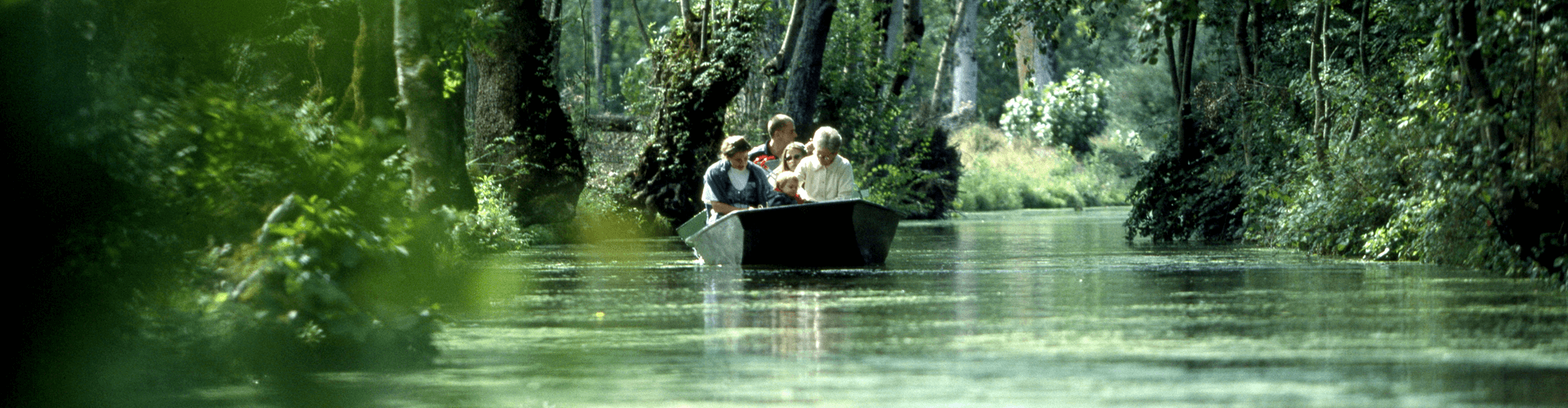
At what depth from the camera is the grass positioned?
4647 cm

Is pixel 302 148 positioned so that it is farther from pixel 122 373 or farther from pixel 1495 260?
pixel 1495 260

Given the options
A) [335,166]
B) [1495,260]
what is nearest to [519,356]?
[335,166]

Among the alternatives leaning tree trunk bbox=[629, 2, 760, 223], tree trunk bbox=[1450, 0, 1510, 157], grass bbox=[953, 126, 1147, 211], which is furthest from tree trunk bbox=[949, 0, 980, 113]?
tree trunk bbox=[1450, 0, 1510, 157]

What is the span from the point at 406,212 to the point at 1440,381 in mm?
4050

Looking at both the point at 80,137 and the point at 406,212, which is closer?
the point at 80,137

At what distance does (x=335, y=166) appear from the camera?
698 centimetres

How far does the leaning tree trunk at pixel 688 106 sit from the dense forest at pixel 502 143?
0.16 ft

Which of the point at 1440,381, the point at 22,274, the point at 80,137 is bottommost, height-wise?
the point at 1440,381

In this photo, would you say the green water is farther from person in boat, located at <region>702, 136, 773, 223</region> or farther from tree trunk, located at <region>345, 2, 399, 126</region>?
person in boat, located at <region>702, 136, 773, 223</region>

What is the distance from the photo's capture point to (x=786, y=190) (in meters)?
15.1

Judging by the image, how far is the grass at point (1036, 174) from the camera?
152 feet

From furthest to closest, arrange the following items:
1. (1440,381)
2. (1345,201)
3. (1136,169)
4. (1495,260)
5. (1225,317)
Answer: (1136,169) < (1345,201) < (1495,260) < (1225,317) < (1440,381)

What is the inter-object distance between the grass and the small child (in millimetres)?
29032

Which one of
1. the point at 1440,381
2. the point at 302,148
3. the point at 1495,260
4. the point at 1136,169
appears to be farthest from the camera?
the point at 1136,169
